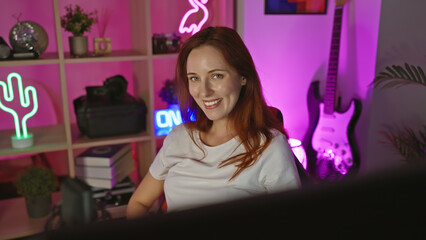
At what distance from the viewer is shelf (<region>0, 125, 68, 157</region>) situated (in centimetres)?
233

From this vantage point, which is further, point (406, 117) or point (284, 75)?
point (284, 75)

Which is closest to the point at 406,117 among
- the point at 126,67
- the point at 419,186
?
the point at 126,67

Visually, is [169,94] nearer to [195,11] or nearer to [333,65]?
[195,11]

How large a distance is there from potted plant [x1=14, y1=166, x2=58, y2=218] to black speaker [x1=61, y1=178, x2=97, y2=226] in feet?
7.54

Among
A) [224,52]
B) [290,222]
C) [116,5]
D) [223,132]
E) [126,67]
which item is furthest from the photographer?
[126,67]

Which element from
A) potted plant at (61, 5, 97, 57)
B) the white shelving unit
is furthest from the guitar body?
potted plant at (61, 5, 97, 57)

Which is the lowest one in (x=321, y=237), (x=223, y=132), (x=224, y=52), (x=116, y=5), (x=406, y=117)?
(x=406, y=117)

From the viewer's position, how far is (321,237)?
0.39 metres

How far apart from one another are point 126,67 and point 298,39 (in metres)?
1.34

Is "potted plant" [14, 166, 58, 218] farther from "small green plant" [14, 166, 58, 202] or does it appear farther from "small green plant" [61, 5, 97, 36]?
"small green plant" [61, 5, 97, 36]

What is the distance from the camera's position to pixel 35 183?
2477mm

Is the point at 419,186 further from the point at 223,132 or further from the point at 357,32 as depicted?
→ the point at 357,32

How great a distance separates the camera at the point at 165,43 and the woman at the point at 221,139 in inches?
36.9

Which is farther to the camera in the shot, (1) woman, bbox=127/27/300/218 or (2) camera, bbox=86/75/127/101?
(2) camera, bbox=86/75/127/101
